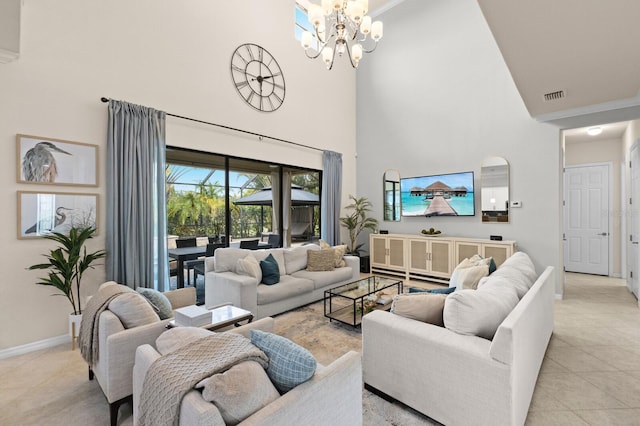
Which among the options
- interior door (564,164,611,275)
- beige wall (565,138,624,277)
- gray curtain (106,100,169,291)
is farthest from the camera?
interior door (564,164,611,275)

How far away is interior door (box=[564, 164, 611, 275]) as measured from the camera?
19.1 feet

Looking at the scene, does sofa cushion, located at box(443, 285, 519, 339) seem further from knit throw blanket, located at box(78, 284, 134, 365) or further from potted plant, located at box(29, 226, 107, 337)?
potted plant, located at box(29, 226, 107, 337)

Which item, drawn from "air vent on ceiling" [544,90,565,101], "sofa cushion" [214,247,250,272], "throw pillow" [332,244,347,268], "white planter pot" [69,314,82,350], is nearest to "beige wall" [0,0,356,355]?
"white planter pot" [69,314,82,350]

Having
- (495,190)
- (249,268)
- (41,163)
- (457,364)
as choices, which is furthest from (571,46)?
(41,163)

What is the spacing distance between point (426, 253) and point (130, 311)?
455 centimetres

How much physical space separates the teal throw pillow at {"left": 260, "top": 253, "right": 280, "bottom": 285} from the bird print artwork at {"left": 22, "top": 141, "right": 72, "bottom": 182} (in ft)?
7.69

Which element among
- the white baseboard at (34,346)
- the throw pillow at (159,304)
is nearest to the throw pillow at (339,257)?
the throw pillow at (159,304)

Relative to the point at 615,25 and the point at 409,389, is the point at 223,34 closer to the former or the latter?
the point at 615,25

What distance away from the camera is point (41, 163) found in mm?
2932

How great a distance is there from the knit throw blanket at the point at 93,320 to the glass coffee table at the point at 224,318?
46cm

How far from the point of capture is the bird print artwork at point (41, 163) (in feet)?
9.37

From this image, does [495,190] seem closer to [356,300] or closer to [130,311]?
[356,300]

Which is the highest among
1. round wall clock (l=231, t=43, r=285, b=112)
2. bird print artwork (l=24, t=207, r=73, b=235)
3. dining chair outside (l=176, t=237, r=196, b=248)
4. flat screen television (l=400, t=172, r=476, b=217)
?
round wall clock (l=231, t=43, r=285, b=112)

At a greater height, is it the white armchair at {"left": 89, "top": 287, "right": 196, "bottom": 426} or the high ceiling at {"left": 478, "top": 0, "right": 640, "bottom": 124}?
the high ceiling at {"left": 478, "top": 0, "right": 640, "bottom": 124}
